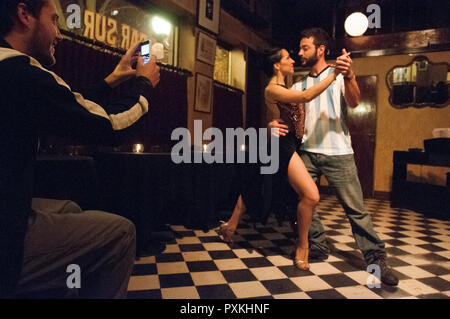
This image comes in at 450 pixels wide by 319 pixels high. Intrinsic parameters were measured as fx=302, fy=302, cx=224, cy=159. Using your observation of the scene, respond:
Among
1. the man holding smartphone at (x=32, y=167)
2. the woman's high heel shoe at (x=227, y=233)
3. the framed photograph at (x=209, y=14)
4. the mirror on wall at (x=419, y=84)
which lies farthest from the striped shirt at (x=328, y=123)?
the mirror on wall at (x=419, y=84)

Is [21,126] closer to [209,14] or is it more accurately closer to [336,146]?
[336,146]

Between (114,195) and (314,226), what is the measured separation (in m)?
1.70

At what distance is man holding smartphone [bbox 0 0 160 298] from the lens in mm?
835

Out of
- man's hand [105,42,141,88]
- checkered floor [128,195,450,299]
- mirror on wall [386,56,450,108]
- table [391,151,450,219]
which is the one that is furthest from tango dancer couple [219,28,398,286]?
mirror on wall [386,56,450,108]

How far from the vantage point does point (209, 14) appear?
193 inches

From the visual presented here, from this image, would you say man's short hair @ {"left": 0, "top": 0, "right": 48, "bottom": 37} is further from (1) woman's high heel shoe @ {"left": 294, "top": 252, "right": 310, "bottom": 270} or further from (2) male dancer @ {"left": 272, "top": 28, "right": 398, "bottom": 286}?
(1) woman's high heel shoe @ {"left": 294, "top": 252, "right": 310, "bottom": 270}

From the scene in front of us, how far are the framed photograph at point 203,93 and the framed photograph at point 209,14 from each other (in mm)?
802

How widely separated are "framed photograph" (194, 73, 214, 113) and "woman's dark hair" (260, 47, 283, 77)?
244cm

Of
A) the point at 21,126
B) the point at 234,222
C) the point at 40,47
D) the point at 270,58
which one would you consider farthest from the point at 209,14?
the point at 21,126

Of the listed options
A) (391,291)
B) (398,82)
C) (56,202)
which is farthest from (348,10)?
(56,202)

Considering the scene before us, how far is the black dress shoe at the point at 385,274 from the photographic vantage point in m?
2.05

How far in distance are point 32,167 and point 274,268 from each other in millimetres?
1900

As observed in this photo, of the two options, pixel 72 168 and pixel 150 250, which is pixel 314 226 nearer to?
pixel 150 250

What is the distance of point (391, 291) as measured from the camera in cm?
197
